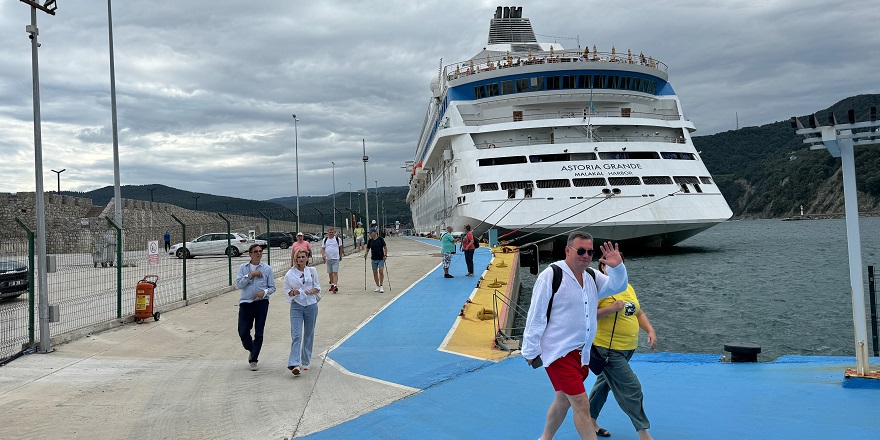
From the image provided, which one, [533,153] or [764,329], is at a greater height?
[533,153]

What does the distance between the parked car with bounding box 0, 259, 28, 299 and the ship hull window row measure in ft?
75.0

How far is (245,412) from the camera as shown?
5.94m

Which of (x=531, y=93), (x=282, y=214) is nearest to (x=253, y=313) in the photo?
(x=282, y=214)

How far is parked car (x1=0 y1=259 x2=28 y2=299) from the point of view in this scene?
12.8 meters

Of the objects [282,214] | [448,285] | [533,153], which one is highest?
[533,153]

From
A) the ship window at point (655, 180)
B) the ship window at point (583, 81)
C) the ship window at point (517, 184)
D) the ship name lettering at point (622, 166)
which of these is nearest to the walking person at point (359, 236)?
the ship window at point (517, 184)

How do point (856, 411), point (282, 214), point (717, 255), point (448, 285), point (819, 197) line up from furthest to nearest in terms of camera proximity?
point (819, 197)
point (717, 255)
point (282, 214)
point (448, 285)
point (856, 411)

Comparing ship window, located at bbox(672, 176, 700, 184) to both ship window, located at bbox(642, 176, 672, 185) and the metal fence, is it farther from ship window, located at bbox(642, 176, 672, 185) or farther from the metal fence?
the metal fence

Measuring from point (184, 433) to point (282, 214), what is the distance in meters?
17.6

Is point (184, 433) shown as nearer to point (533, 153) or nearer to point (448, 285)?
point (448, 285)

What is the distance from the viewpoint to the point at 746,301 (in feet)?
58.0

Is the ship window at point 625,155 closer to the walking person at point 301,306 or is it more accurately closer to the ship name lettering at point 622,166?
the ship name lettering at point 622,166

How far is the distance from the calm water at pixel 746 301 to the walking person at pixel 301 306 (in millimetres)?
6285

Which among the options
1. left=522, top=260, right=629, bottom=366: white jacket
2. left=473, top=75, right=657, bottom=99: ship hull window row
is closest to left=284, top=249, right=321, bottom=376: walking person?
left=522, top=260, right=629, bottom=366: white jacket
